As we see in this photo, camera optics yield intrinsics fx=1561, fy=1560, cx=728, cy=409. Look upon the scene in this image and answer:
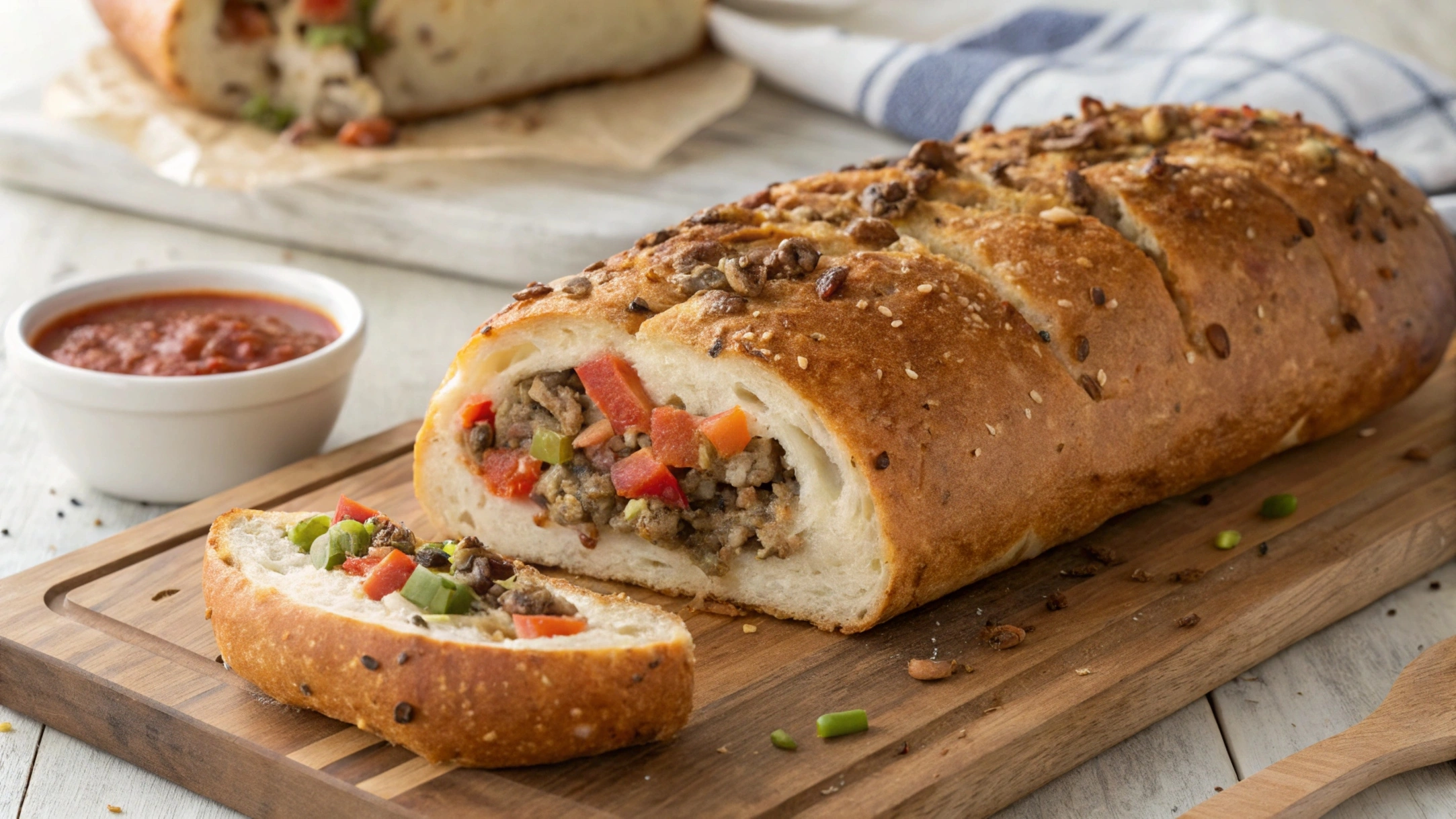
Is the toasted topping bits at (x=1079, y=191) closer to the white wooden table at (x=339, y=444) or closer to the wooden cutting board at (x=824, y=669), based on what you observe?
the wooden cutting board at (x=824, y=669)

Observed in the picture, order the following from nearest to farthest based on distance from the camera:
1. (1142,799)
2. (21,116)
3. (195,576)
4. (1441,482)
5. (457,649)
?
(457,649) < (1142,799) < (195,576) < (1441,482) < (21,116)

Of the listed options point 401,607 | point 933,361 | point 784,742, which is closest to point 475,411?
point 401,607

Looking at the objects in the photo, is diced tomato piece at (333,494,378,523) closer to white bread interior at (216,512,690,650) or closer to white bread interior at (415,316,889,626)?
white bread interior at (216,512,690,650)

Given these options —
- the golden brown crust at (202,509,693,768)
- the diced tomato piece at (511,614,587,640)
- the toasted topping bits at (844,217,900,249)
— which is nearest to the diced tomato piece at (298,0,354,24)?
the toasted topping bits at (844,217,900,249)

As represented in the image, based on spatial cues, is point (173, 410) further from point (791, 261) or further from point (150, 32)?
point (150, 32)

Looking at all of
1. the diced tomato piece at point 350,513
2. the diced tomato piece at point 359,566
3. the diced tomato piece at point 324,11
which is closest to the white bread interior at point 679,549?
the diced tomato piece at point 350,513

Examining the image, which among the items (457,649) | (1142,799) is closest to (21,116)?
(457,649)

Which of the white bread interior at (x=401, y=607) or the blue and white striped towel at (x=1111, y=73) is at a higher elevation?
the blue and white striped towel at (x=1111, y=73)

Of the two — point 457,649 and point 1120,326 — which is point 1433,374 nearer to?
point 1120,326
